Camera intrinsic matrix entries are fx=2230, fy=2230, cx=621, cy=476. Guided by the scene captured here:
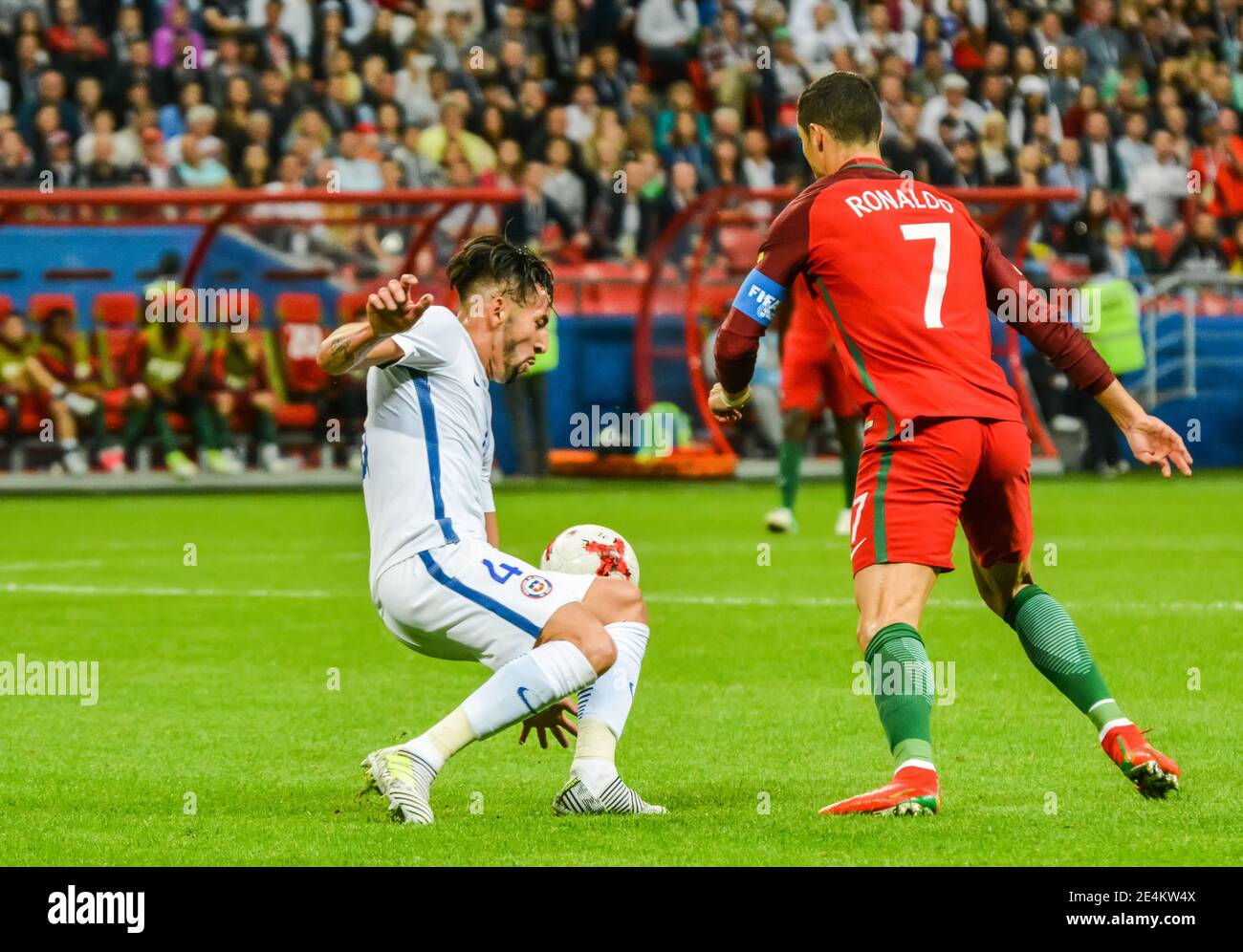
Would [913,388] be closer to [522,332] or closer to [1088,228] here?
[522,332]

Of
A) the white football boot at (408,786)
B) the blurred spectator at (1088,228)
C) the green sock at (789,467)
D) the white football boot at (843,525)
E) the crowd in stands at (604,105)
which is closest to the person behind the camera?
the white football boot at (408,786)

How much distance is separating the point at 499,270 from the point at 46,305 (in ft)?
45.8

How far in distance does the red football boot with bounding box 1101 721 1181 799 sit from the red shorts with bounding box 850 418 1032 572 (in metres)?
0.64

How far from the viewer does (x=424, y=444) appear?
225 inches

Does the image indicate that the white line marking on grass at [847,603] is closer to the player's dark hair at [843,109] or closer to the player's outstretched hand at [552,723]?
the player's outstretched hand at [552,723]

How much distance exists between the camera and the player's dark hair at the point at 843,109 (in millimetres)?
5969

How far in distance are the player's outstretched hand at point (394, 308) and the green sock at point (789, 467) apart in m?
8.98

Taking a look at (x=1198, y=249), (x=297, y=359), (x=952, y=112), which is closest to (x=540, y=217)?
(x=297, y=359)

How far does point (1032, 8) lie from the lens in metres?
26.3

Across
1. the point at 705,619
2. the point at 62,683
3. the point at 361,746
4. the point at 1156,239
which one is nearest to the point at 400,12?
the point at 1156,239

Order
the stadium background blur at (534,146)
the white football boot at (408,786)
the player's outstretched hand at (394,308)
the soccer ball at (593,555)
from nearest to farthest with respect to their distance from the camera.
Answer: the player's outstretched hand at (394,308) → the white football boot at (408,786) → the soccer ball at (593,555) → the stadium background blur at (534,146)

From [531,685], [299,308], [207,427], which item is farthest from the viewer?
[299,308]

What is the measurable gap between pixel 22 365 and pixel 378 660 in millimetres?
10481

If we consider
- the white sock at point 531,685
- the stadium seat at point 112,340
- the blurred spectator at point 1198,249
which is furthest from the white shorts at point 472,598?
the blurred spectator at point 1198,249
